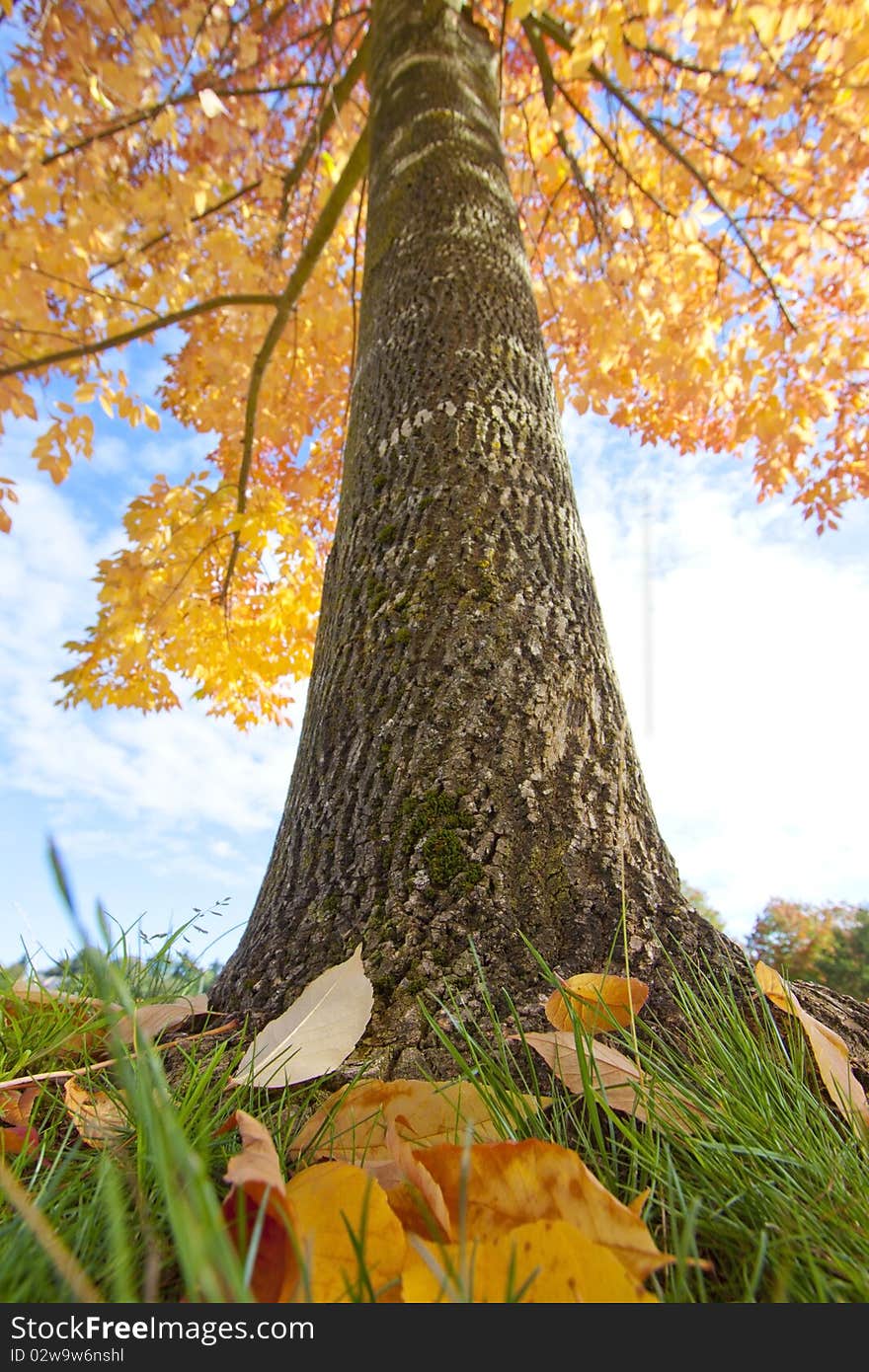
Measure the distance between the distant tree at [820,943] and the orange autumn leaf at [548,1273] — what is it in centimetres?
719

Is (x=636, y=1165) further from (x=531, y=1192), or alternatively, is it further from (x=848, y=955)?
(x=848, y=955)

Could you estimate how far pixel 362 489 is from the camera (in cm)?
182

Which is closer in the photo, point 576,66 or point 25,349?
point 576,66

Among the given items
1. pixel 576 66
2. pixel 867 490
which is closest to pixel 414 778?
pixel 576 66

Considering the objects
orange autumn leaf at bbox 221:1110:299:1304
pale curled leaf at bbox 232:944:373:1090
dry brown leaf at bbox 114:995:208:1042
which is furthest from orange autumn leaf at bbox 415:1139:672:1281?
dry brown leaf at bbox 114:995:208:1042

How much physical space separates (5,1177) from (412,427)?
5.45 ft

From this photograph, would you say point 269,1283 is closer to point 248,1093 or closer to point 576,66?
point 248,1093

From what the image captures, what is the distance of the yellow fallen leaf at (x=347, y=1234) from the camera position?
1.72ft

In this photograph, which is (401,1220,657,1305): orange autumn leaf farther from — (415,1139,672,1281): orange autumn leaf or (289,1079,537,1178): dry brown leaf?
(289,1079,537,1178): dry brown leaf


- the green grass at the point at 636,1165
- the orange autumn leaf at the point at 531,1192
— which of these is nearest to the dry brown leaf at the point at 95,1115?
the green grass at the point at 636,1165

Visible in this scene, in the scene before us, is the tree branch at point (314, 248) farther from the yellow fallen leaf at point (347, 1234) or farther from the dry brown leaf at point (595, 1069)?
the yellow fallen leaf at point (347, 1234)

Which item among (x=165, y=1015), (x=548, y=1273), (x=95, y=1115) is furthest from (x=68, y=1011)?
(x=548, y=1273)

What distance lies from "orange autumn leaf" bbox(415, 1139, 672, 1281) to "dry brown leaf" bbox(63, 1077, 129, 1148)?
1.26ft

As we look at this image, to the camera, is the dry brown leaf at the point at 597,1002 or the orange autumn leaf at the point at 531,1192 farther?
the dry brown leaf at the point at 597,1002
